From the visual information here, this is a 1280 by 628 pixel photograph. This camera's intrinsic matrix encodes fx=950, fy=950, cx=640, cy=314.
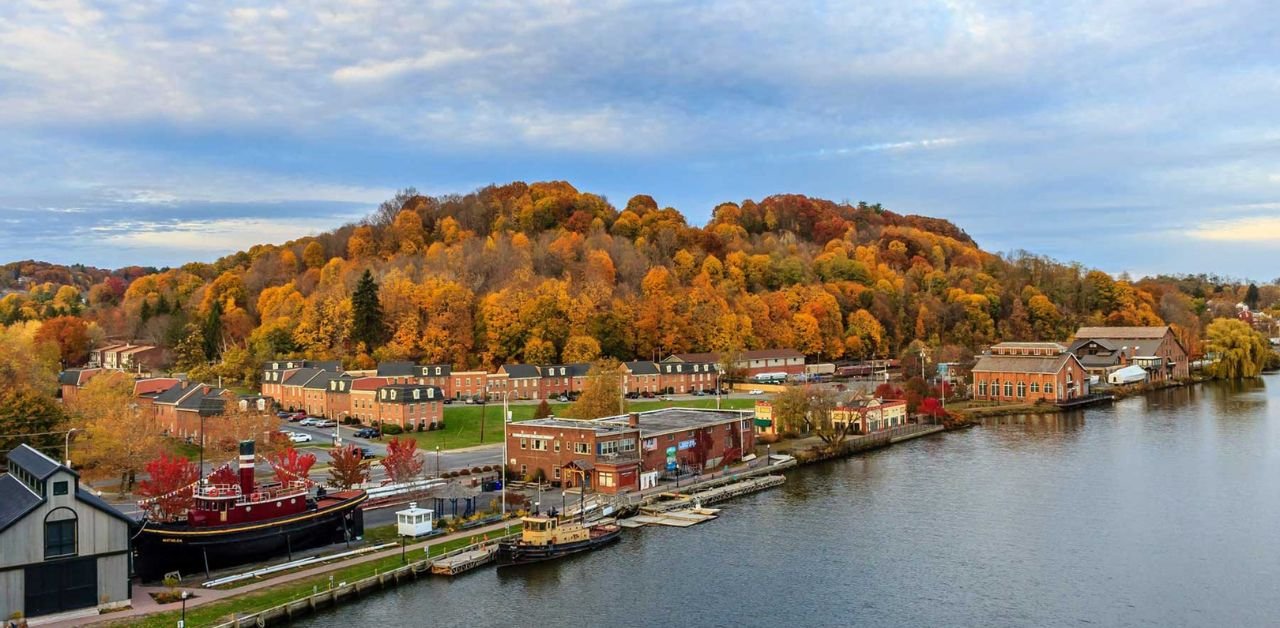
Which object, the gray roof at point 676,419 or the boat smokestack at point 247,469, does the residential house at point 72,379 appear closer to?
the gray roof at point 676,419

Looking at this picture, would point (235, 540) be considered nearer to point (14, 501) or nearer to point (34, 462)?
point (34, 462)

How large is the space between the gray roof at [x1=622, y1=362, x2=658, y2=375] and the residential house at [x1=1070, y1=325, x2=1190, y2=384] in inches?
1817

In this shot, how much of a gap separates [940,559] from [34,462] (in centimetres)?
2869

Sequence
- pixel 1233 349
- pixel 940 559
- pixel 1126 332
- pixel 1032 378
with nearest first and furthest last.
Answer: pixel 940 559 < pixel 1032 378 < pixel 1233 349 < pixel 1126 332

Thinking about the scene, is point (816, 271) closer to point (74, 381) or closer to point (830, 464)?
point (830, 464)

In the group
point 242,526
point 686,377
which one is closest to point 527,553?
point 242,526

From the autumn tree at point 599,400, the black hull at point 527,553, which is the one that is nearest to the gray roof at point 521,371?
the autumn tree at point 599,400

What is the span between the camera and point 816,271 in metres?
122

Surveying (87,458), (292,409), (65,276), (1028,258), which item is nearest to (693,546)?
(87,458)

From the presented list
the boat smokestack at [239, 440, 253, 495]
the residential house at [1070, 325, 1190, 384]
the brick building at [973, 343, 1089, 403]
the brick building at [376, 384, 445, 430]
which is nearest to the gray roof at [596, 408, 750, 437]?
the brick building at [376, 384, 445, 430]

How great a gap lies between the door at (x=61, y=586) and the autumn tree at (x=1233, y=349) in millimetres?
106518

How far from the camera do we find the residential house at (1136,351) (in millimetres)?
98000

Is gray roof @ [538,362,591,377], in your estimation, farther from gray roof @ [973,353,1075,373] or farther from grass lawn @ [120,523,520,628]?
grass lawn @ [120,523,520,628]

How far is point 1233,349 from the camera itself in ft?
328
